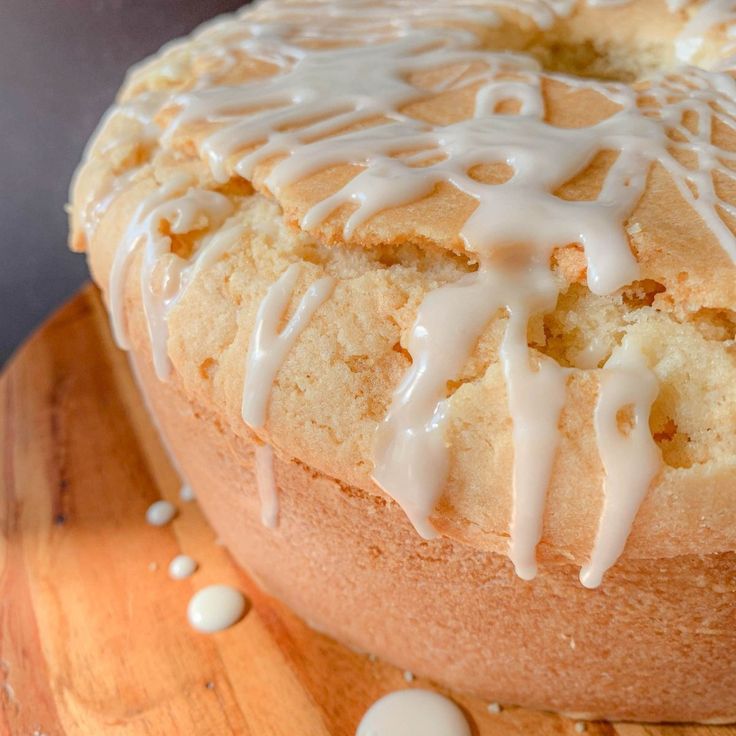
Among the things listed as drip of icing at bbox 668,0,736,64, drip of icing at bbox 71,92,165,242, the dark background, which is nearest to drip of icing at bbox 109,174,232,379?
drip of icing at bbox 71,92,165,242

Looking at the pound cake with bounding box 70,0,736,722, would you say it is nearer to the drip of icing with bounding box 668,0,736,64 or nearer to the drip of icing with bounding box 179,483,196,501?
the drip of icing with bounding box 668,0,736,64

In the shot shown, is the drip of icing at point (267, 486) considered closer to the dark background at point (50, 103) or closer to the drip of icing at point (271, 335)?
the drip of icing at point (271, 335)

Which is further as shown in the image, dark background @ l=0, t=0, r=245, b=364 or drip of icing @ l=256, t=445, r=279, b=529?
dark background @ l=0, t=0, r=245, b=364

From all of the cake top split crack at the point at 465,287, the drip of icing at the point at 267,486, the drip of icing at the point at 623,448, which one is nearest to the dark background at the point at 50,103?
the cake top split crack at the point at 465,287

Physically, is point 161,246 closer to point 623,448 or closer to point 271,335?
point 271,335

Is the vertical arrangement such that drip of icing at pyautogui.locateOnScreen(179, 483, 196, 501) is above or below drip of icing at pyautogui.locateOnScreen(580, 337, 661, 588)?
below

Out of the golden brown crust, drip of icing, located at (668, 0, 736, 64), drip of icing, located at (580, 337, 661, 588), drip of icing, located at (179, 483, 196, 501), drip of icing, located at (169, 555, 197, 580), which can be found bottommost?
drip of icing, located at (179, 483, 196, 501)
